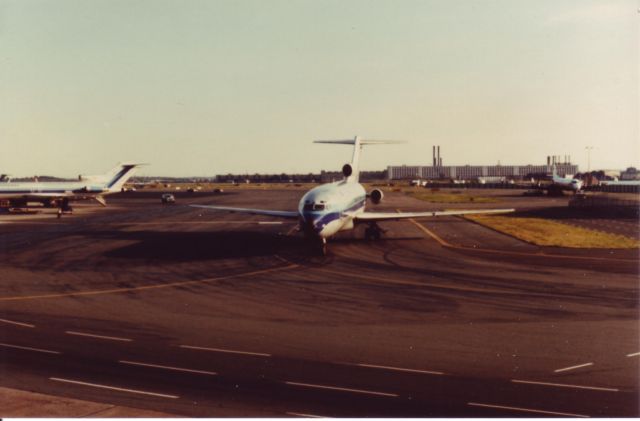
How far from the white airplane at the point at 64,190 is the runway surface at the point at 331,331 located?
4292 centimetres

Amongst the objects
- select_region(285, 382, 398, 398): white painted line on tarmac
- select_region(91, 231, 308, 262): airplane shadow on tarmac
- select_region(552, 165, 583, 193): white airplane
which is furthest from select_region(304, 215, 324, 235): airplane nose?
select_region(552, 165, 583, 193): white airplane

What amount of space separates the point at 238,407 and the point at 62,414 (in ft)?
11.4

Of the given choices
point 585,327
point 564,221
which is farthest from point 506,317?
→ point 564,221

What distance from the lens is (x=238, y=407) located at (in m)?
Answer: 12.6

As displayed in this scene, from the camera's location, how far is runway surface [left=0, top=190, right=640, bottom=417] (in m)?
13.3

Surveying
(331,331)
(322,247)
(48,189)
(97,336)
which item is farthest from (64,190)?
(331,331)

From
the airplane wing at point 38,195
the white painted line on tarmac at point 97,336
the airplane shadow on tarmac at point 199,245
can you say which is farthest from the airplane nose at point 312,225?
the airplane wing at point 38,195

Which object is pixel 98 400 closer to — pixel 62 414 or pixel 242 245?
pixel 62 414

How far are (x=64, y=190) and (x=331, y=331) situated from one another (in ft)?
245

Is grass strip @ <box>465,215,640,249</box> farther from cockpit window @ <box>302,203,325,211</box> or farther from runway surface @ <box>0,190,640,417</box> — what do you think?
cockpit window @ <box>302,203,325,211</box>

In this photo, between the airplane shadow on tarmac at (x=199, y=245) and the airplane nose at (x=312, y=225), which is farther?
the airplane shadow on tarmac at (x=199, y=245)

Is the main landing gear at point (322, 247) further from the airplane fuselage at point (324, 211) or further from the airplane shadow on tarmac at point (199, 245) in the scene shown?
the airplane shadow on tarmac at point (199, 245)

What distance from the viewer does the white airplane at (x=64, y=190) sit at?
78.2 meters

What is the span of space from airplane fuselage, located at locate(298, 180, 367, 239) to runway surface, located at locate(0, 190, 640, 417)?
179cm
